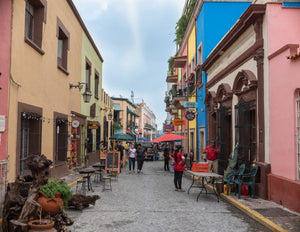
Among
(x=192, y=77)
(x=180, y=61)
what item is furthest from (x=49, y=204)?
(x=180, y=61)

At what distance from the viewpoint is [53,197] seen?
18.2ft

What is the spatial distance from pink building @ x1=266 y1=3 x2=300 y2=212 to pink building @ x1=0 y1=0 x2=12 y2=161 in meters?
6.87

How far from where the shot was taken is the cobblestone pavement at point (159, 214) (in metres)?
6.67

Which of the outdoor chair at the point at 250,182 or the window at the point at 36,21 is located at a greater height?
the window at the point at 36,21

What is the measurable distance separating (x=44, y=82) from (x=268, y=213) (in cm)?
842

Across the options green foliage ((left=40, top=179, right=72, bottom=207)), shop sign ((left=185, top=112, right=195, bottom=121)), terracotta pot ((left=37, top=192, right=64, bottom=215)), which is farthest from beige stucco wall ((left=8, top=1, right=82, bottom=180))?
shop sign ((left=185, top=112, right=195, bottom=121))

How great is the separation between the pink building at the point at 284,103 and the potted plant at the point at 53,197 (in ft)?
16.7

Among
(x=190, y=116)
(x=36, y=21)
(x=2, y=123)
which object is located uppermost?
(x=36, y=21)

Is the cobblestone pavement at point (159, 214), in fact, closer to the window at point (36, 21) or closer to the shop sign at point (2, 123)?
the shop sign at point (2, 123)

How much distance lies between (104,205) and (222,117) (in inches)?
271

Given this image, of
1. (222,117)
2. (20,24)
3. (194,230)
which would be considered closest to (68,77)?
(20,24)

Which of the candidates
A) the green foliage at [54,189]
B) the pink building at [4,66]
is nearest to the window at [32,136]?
the pink building at [4,66]

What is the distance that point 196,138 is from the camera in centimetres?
2158

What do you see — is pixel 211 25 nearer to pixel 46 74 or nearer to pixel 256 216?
pixel 46 74
